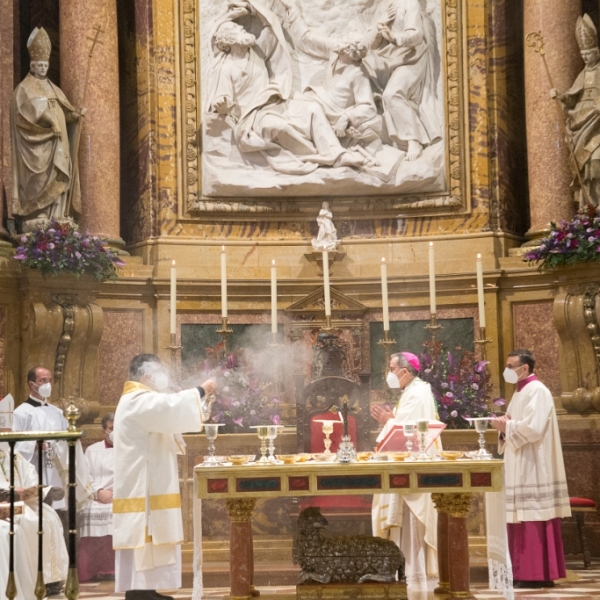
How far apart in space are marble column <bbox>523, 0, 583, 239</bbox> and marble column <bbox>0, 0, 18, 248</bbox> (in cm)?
477

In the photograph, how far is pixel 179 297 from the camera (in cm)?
1105

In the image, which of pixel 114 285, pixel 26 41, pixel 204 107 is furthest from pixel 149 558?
pixel 26 41

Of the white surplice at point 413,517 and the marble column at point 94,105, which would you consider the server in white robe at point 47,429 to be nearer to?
the marble column at point 94,105

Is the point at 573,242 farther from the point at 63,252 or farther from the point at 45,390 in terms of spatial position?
the point at 45,390

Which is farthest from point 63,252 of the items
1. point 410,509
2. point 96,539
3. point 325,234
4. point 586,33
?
point 586,33

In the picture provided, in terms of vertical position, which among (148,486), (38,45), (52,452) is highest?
(38,45)

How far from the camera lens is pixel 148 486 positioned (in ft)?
26.2

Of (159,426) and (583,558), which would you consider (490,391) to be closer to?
(583,558)

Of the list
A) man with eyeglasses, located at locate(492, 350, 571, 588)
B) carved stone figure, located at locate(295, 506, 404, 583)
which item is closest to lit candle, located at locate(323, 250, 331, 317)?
man with eyeglasses, located at locate(492, 350, 571, 588)

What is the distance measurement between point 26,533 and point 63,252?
8.92 ft

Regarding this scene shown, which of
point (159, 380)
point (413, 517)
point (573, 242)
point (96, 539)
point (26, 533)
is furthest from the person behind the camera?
point (573, 242)

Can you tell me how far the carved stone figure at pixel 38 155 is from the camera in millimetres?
10375

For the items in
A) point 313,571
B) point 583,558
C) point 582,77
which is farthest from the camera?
point 582,77

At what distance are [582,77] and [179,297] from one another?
13.8 feet
